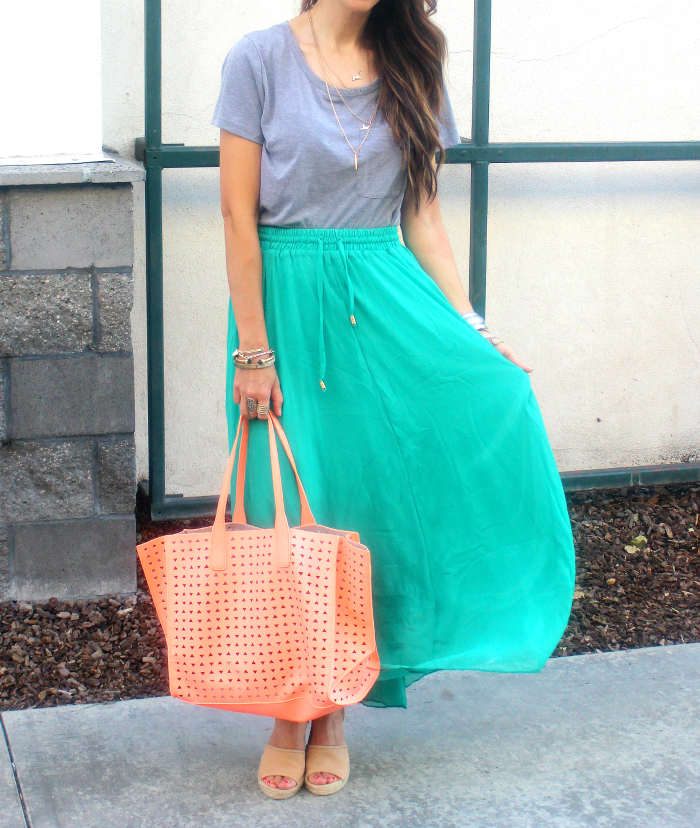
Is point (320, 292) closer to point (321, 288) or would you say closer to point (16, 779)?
point (321, 288)

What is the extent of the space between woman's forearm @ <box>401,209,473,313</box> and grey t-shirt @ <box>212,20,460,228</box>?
0.67ft

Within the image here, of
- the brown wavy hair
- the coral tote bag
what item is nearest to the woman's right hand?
the coral tote bag

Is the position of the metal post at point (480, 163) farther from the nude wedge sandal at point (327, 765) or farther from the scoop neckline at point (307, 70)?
the nude wedge sandal at point (327, 765)

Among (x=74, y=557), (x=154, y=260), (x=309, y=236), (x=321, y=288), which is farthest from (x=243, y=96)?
(x=74, y=557)

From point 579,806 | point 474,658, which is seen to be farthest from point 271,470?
point 579,806

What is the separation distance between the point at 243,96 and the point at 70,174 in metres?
1.03

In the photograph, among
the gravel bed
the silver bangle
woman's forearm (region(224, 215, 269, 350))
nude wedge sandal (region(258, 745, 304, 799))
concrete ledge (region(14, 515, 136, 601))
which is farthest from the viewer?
concrete ledge (region(14, 515, 136, 601))

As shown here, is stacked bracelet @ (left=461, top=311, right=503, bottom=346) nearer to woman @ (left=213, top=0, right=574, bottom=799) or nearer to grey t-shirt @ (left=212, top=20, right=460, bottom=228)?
woman @ (left=213, top=0, right=574, bottom=799)

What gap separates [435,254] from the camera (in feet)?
8.23

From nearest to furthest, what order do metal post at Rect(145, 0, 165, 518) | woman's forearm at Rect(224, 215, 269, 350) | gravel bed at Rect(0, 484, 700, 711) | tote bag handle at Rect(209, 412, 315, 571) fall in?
tote bag handle at Rect(209, 412, 315, 571)
woman's forearm at Rect(224, 215, 269, 350)
gravel bed at Rect(0, 484, 700, 711)
metal post at Rect(145, 0, 165, 518)

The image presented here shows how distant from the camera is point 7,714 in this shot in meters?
2.71

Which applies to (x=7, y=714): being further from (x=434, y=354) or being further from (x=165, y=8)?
(x=165, y=8)

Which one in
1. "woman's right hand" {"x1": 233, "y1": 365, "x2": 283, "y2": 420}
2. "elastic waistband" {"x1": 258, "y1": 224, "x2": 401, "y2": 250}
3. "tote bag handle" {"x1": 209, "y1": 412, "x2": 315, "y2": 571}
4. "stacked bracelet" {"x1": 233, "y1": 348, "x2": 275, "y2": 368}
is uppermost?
"elastic waistband" {"x1": 258, "y1": 224, "x2": 401, "y2": 250}

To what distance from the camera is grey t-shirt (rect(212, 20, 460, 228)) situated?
7.14ft
